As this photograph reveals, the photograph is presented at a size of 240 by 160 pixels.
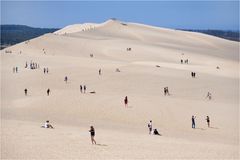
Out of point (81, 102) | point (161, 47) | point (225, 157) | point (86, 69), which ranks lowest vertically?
point (225, 157)

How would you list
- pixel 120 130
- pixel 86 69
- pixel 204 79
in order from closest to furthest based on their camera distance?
pixel 120 130
pixel 204 79
pixel 86 69

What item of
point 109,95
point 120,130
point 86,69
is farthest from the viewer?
point 86,69

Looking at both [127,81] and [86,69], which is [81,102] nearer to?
[127,81]

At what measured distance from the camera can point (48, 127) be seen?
19.7 m

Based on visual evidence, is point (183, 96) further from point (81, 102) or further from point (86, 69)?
point (86, 69)

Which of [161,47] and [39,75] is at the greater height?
[161,47]

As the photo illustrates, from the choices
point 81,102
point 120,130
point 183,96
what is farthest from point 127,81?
point 120,130

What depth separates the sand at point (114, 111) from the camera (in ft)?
52.4

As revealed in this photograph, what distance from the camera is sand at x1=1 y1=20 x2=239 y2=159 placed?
52.4ft

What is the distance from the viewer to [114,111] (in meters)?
24.9

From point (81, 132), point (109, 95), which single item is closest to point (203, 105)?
point (109, 95)

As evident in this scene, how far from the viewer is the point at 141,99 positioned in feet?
91.1

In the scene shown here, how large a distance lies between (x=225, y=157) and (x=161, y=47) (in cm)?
5350

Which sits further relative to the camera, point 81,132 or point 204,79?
point 204,79
